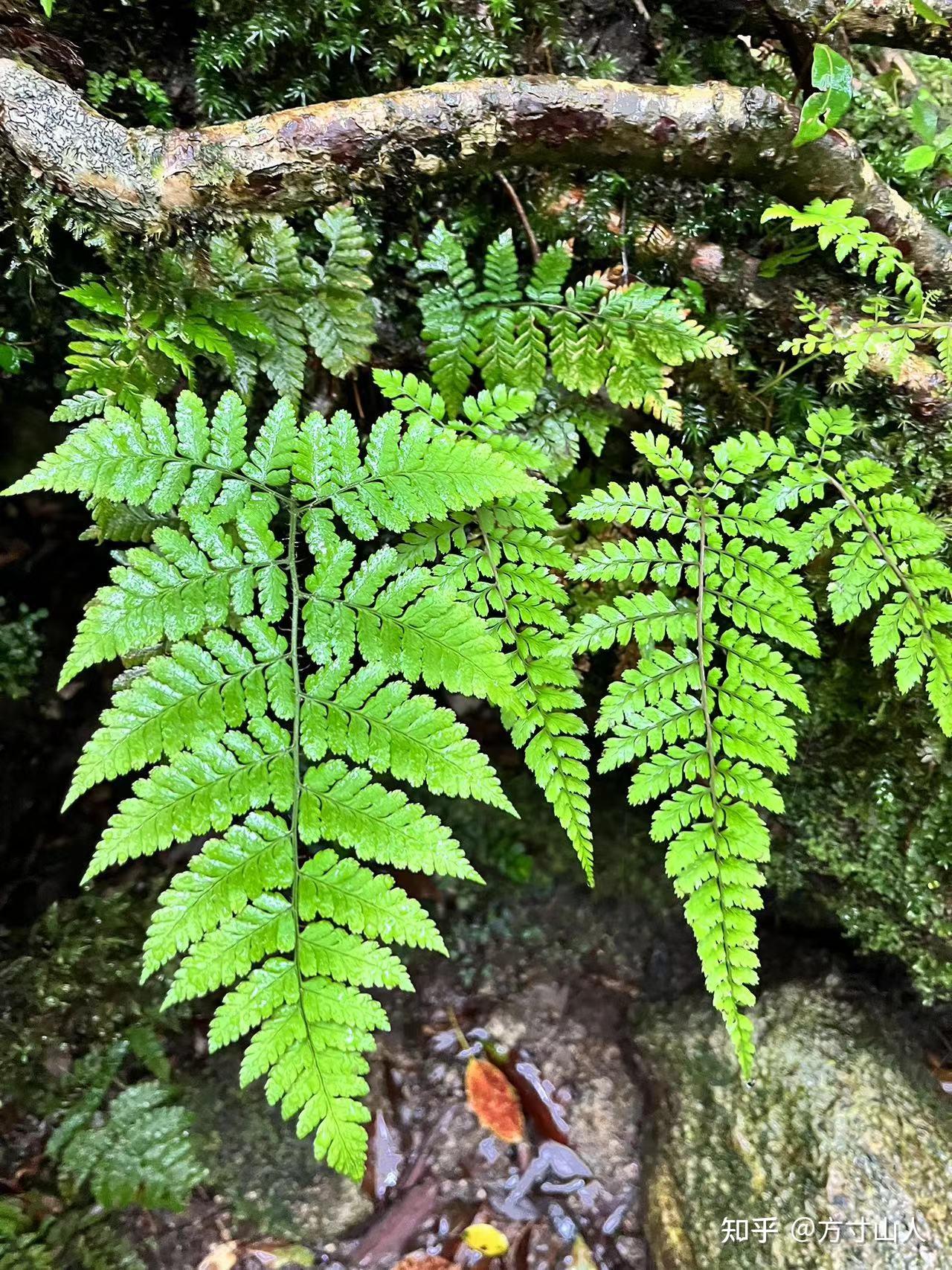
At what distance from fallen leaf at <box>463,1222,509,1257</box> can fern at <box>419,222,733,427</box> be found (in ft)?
10.7

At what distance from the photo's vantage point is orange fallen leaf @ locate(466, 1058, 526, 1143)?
127 inches

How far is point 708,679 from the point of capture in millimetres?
2199

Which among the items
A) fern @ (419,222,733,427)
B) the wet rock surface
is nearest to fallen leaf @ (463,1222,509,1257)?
the wet rock surface

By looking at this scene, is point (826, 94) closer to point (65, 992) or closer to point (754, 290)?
point (754, 290)

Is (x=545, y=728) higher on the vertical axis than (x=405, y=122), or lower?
lower

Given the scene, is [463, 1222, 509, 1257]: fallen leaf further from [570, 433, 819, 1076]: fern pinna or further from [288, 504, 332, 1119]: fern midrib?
[288, 504, 332, 1119]: fern midrib

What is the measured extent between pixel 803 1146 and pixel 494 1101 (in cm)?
127

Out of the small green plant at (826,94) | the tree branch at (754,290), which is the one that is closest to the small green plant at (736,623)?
the tree branch at (754,290)

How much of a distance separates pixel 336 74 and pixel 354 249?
641 mm

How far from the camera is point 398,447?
209 cm

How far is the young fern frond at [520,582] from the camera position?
2111mm

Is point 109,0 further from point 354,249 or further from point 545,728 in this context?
point 545,728

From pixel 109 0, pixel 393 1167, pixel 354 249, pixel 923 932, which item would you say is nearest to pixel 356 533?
pixel 354 249

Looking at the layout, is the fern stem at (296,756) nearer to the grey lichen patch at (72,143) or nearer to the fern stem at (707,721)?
the grey lichen patch at (72,143)
